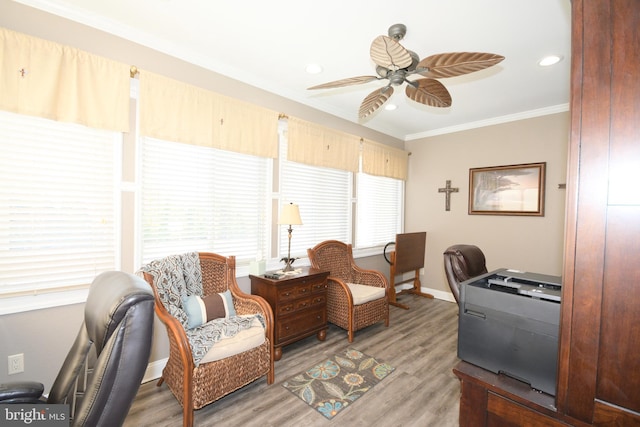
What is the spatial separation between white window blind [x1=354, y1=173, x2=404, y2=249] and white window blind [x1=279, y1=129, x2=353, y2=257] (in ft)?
0.94

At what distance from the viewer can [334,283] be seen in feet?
10.5

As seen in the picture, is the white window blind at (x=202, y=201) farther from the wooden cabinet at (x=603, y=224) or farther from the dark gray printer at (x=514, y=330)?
the wooden cabinet at (x=603, y=224)

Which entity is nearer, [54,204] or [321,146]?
[54,204]

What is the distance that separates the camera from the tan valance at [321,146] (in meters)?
3.28

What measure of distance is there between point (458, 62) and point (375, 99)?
0.69 m

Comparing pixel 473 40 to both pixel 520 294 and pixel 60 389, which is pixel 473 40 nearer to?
pixel 520 294

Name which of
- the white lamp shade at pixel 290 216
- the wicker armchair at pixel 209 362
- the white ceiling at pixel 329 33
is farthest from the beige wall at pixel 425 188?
the white lamp shade at pixel 290 216

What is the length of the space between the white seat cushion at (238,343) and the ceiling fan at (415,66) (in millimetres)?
1930

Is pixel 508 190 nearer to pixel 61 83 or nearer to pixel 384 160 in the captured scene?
pixel 384 160

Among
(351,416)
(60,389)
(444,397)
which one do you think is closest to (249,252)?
(351,416)

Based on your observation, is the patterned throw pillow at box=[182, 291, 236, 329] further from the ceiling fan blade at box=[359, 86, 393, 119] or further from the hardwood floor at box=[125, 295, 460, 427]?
the ceiling fan blade at box=[359, 86, 393, 119]

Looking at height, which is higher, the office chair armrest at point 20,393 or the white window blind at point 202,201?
the white window blind at point 202,201

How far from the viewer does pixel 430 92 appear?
78.4 inches

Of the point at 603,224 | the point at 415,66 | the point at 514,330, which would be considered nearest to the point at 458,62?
the point at 415,66
